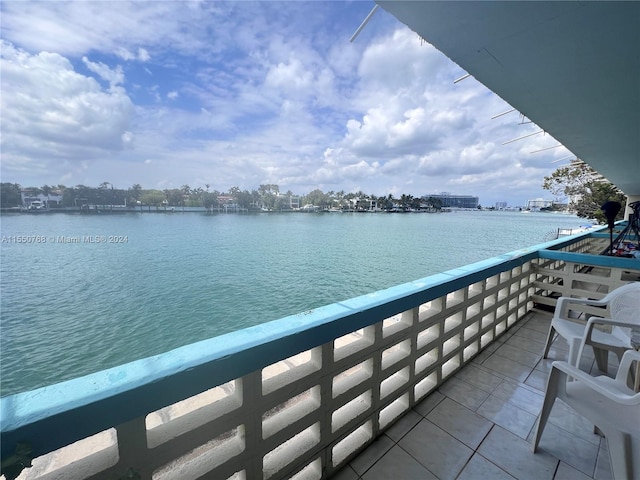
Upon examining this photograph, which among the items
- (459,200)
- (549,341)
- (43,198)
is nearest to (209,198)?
(43,198)

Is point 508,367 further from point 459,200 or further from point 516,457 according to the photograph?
point 459,200

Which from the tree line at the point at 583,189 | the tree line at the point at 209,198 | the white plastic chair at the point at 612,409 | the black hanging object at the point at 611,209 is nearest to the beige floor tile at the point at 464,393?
the white plastic chair at the point at 612,409

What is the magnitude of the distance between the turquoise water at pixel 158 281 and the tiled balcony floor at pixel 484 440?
928cm

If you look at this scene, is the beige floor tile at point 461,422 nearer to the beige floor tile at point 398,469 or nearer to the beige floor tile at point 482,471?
the beige floor tile at point 482,471

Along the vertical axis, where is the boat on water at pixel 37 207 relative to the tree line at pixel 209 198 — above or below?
below

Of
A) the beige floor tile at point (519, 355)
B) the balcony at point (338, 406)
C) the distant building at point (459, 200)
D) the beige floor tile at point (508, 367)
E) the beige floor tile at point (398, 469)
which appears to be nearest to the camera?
the balcony at point (338, 406)

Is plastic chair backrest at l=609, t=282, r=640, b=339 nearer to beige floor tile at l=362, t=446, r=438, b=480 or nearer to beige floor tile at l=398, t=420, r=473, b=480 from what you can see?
beige floor tile at l=398, t=420, r=473, b=480

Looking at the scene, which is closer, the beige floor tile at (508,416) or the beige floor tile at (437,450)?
the beige floor tile at (437,450)

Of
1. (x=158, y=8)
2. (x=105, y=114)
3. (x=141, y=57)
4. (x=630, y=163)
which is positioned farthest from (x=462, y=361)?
(x=141, y=57)

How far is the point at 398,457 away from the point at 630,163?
6.88m

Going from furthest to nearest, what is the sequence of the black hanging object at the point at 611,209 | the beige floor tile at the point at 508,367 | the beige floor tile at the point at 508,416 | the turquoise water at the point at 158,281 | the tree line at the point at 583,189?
the tree line at the point at 583,189, the turquoise water at the point at 158,281, the black hanging object at the point at 611,209, the beige floor tile at the point at 508,367, the beige floor tile at the point at 508,416

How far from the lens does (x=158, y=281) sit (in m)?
16.1

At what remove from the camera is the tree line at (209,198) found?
2757 cm

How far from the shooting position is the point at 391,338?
1347 millimetres
